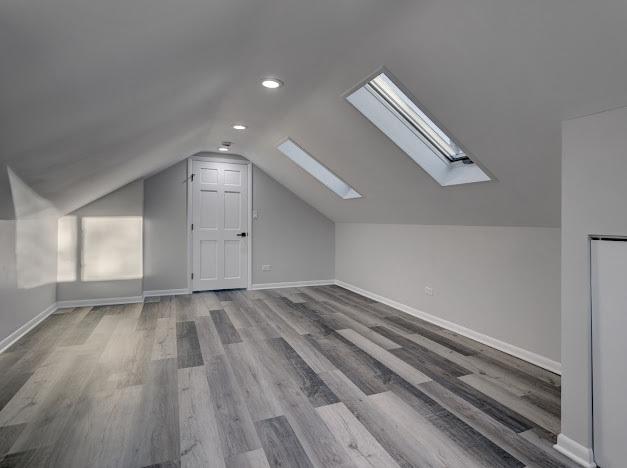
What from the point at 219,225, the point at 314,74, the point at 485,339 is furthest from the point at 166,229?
the point at 485,339

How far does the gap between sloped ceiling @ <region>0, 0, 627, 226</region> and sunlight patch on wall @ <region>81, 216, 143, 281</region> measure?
137cm

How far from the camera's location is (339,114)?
279 cm

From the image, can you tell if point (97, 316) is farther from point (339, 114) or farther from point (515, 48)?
point (515, 48)

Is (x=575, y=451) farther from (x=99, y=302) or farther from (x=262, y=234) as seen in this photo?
(x=99, y=302)

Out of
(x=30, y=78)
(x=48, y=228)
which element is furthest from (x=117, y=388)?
(x=48, y=228)

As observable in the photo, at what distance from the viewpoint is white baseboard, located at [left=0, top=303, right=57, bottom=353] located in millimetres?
2863

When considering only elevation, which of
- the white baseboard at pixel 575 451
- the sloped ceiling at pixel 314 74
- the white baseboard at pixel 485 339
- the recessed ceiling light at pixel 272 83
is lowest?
the white baseboard at pixel 575 451

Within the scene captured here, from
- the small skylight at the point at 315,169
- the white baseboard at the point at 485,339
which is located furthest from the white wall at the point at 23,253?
the white baseboard at the point at 485,339

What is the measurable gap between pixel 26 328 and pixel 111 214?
160 centimetres

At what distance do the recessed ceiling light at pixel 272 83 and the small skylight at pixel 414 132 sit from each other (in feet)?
1.72

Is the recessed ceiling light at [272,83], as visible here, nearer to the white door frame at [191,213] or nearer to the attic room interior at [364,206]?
the attic room interior at [364,206]

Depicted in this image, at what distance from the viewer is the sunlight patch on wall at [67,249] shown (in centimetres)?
417

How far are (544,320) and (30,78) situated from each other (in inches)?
129

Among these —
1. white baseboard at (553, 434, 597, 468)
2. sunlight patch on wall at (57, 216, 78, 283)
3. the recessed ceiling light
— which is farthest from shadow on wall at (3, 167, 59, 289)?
white baseboard at (553, 434, 597, 468)
